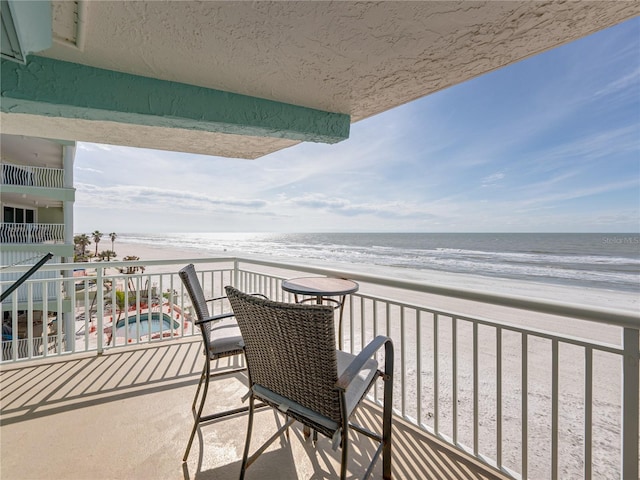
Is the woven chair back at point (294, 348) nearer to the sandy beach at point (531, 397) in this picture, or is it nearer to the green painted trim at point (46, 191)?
the sandy beach at point (531, 397)

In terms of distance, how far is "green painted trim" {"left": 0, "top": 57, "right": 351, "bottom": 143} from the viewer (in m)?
1.31

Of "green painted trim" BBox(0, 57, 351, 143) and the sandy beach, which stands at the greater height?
"green painted trim" BBox(0, 57, 351, 143)

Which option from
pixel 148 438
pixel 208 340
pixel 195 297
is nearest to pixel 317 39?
pixel 195 297

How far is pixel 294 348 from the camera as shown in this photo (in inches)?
43.9

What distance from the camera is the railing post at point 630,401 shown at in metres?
1.06

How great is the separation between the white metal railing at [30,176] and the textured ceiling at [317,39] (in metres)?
9.07

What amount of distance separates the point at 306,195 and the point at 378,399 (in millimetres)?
27694

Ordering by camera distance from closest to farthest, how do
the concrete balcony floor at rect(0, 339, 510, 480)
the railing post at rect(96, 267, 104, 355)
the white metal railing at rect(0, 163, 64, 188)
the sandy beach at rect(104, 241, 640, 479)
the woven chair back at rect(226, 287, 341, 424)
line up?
the woven chair back at rect(226, 287, 341, 424), the concrete balcony floor at rect(0, 339, 510, 480), the sandy beach at rect(104, 241, 640, 479), the railing post at rect(96, 267, 104, 355), the white metal railing at rect(0, 163, 64, 188)

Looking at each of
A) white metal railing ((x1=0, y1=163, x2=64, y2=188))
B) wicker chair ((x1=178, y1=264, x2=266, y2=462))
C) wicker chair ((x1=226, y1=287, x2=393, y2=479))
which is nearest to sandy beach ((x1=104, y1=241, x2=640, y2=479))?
wicker chair ((x1=226, y1=287, x2=393, y2=479))

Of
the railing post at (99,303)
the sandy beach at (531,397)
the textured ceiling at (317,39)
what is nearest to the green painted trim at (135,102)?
the textured ceiling at (317,39)

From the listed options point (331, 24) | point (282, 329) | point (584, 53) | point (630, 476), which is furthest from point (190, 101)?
point (584, 53)

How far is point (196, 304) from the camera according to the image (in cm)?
171

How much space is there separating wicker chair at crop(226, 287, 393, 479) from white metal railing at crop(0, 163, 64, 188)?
971 centimetres

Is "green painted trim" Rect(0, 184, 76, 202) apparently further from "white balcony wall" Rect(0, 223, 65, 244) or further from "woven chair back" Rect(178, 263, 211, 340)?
"woven chair back" Rect(178, 263, 211, 340)
